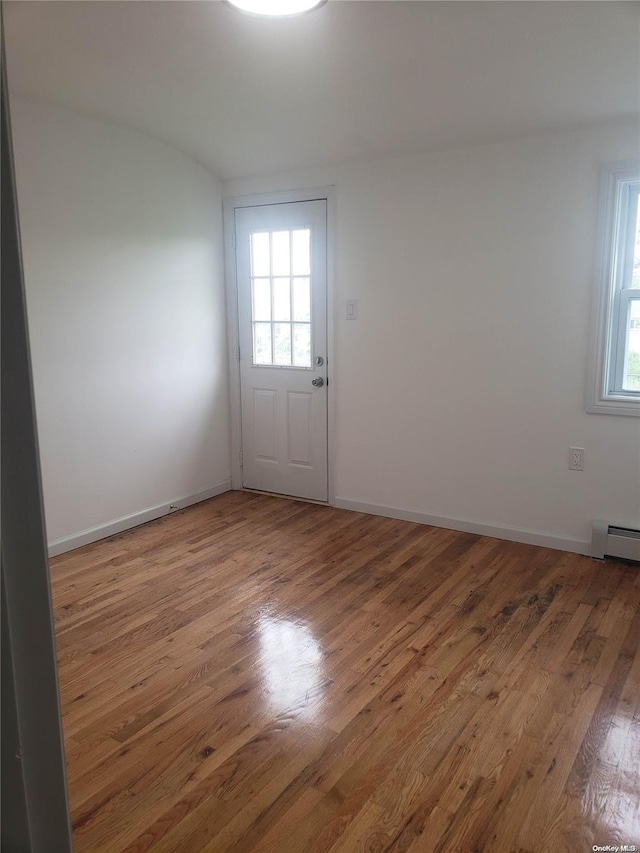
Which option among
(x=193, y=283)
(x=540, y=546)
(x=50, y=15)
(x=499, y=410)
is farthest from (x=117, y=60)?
(x=540, y=546)

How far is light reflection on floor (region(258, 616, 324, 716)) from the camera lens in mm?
2312

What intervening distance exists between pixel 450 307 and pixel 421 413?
0.68 metres

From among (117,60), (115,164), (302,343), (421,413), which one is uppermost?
(117,60)

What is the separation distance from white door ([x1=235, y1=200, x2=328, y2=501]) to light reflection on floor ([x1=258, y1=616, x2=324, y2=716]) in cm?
183

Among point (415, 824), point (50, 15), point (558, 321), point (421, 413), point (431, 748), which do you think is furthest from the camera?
point (421, 413)

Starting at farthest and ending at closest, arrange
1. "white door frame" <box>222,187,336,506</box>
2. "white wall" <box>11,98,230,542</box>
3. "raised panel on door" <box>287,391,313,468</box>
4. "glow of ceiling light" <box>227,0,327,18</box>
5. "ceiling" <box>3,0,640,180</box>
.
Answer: "raised panel on door" <box>287,391,313,468</box>
"white door frame" <box>222,187,336,506</box>
"white wall" <box>11,98,230,542</box>
"ceiling" <box>3,0,640,180</box>
"glow of ceiling light" <box>227,0,327,18</box>

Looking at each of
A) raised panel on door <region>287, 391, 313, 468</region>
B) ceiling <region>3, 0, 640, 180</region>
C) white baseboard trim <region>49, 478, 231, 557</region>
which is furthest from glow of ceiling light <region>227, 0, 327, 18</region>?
white baseboard trim <region>49, 478, 231, 557</region>

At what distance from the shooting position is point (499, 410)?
12.5ft

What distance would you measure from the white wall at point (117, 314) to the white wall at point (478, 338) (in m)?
0.78

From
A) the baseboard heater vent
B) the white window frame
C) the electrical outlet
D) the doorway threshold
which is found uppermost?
the white window frame

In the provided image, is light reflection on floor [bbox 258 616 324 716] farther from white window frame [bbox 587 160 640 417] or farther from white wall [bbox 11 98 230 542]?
white window frame [bbox 587 160 640 417]

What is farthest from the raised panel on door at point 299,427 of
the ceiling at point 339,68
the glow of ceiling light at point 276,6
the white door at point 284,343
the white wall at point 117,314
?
the glow of ceiling light at point 276,6

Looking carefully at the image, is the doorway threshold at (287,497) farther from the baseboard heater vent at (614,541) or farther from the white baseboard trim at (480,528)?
the baseboard heater vent at (614,541)

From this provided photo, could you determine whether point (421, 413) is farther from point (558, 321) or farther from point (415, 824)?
point (415, 824)
